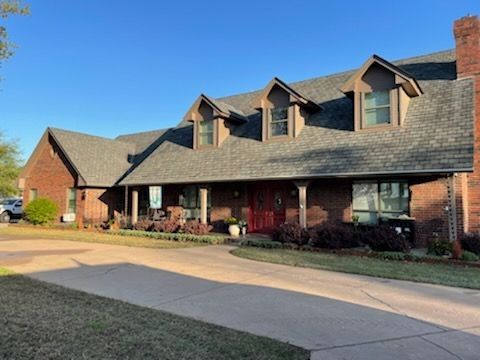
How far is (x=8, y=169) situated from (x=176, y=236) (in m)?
27.6

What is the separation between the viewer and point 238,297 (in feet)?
22.7

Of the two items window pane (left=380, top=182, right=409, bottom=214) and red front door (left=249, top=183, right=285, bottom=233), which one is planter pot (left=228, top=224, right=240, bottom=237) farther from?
window pane (left=380, top=182, right=409, bottom=214)

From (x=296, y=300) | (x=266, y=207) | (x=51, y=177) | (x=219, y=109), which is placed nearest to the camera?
(x=296, y=300)

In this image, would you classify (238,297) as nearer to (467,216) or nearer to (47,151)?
(467,216)

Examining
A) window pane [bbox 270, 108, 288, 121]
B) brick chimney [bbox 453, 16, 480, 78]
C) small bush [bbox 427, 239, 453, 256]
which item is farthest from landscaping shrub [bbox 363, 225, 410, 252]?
brick chimney [bbox 453, 16, 480, 78]

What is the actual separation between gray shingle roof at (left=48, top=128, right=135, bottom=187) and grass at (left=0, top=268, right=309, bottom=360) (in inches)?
660

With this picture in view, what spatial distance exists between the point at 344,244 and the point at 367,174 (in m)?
2.41

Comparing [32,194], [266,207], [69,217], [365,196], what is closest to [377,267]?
[365,196]

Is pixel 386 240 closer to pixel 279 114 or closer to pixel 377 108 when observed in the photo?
pixel 377 108

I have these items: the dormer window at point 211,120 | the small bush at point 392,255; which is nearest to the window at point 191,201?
the dormer window at point 211,120

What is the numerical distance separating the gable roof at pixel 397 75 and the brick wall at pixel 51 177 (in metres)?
17.2

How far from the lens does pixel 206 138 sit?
19219mm

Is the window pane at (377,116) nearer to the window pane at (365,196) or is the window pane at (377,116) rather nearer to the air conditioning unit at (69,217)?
the window pane at (365,196)

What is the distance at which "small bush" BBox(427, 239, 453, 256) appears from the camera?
35.3 feet
